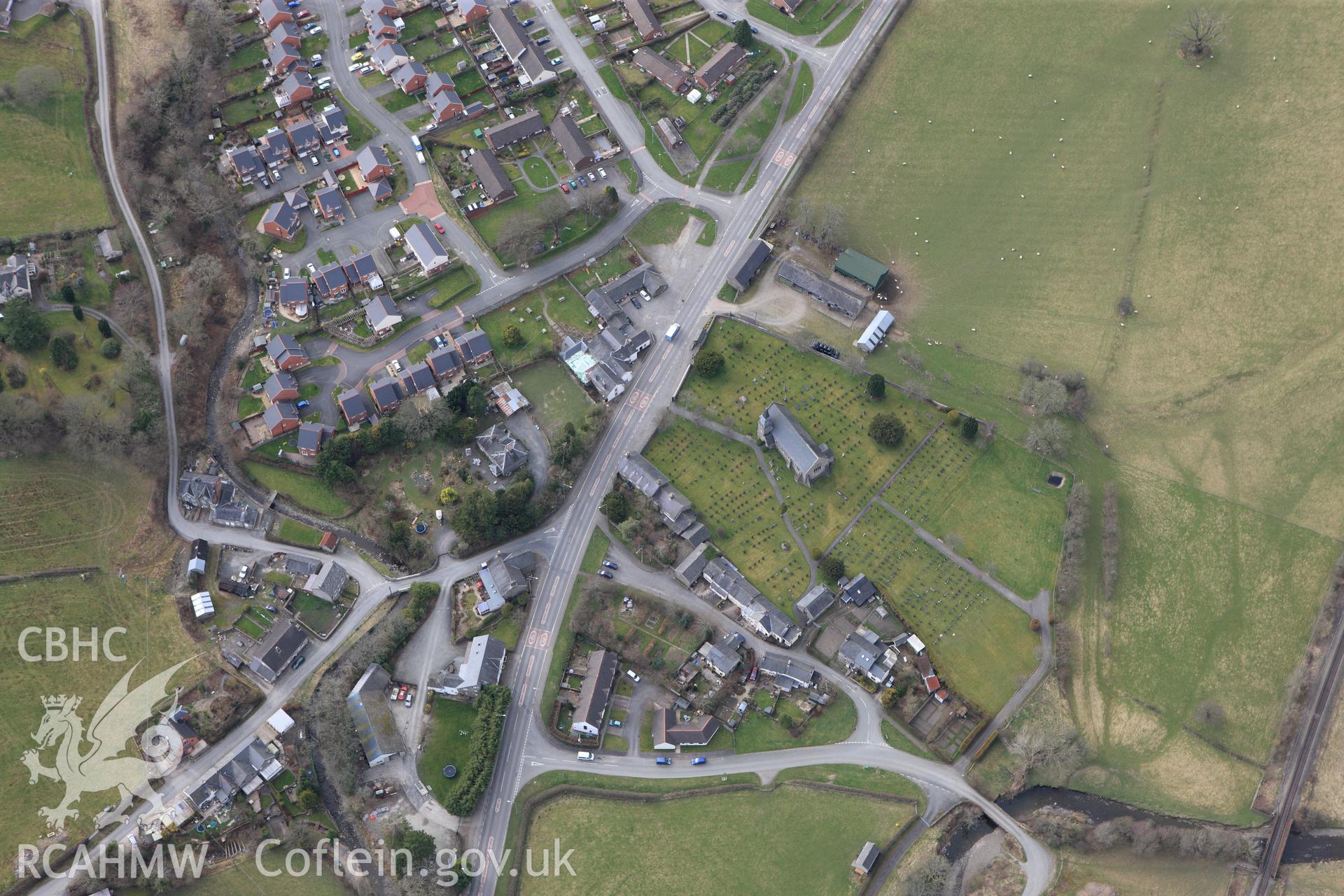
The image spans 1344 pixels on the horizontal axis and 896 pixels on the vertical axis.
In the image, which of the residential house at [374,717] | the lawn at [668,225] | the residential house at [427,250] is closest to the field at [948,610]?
the lawn at [668,225]

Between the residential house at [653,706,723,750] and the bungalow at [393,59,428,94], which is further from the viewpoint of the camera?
the bungalow at [393,59,428,94]

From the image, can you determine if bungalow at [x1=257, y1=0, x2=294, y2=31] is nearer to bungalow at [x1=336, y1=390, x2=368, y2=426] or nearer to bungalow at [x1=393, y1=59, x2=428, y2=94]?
bungalow at [x1=393, y1=59, x2=428, y2=94]

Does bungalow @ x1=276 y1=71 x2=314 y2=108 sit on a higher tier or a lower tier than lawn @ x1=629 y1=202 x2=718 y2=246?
higher

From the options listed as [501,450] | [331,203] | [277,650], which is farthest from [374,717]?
[331,203]

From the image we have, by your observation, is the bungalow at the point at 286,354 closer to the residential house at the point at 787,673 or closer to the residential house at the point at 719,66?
the residential house at the point at 719,66

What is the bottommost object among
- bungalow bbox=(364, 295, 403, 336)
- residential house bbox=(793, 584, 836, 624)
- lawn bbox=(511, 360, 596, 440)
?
residential house bbox=(793, 584, 836, 624)

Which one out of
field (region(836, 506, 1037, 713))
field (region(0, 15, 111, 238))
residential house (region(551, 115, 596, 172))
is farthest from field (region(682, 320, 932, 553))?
field (region(0, 15, 111, 238))
